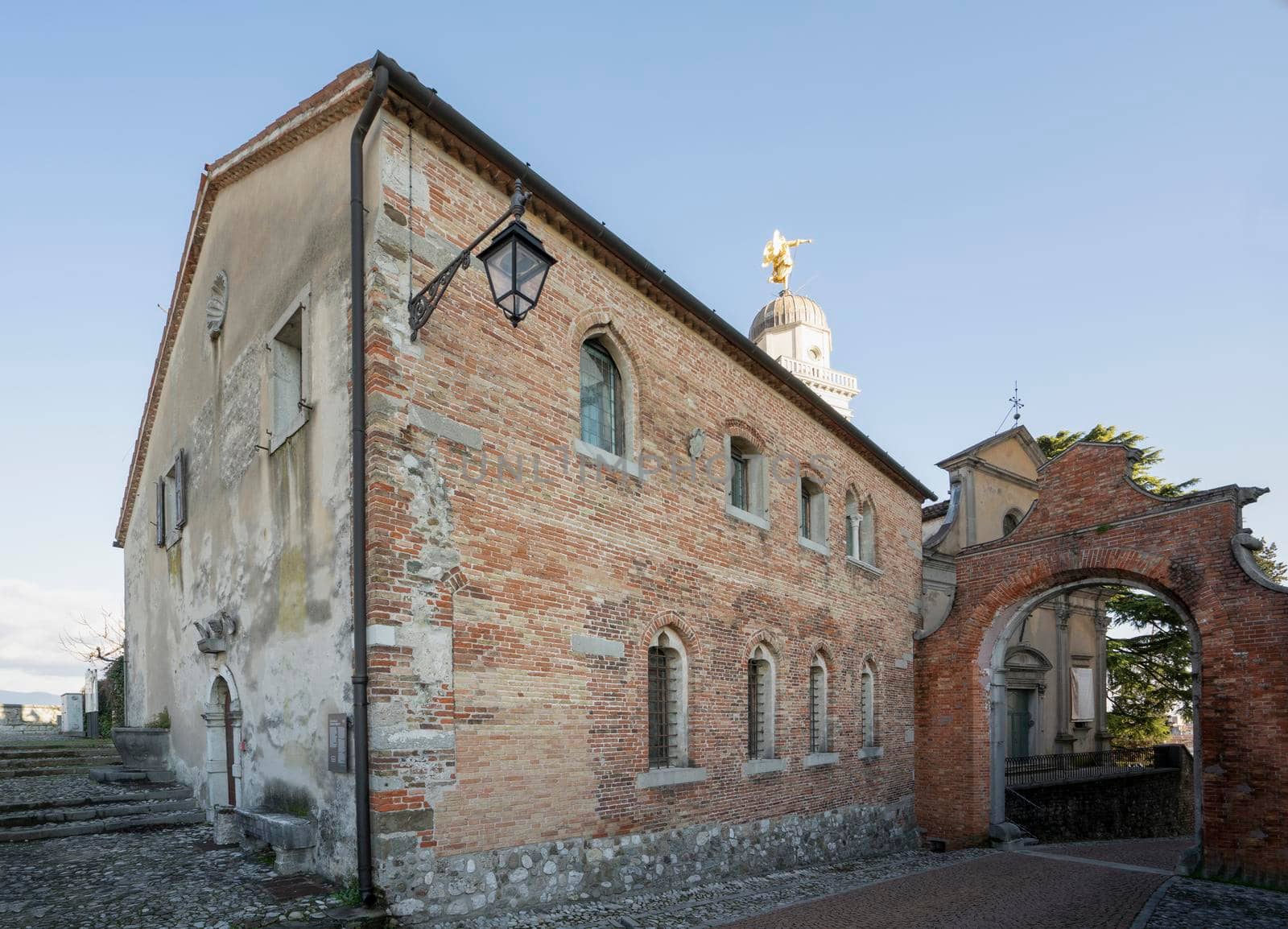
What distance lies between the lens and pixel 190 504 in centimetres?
1262

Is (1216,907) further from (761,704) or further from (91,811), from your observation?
(91,811)

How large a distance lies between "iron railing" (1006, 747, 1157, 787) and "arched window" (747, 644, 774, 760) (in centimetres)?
811

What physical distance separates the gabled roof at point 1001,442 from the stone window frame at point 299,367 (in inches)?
593

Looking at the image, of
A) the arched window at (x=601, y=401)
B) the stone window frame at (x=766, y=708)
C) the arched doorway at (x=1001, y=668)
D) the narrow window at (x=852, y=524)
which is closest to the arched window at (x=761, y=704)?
the stone window frame at (x=766, y=708)

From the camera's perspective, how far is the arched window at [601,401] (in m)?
10.3

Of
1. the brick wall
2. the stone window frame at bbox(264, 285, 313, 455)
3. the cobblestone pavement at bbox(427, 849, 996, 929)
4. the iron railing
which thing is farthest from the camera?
the iron railing

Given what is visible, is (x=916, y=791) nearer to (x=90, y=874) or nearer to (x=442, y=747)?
(x=442, y=747)

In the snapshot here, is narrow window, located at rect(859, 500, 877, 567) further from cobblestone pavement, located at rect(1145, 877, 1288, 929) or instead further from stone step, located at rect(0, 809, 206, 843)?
stone step, located at rect(0, 809, 206, 843)

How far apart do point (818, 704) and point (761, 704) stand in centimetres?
189

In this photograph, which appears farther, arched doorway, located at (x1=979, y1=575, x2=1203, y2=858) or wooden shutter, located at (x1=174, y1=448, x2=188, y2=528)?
arched doorway, located at (x1=979, y1=575, x2=1203, y2=858)

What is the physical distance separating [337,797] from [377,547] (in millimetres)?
2182

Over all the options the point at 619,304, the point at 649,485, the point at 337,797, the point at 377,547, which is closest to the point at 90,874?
the point at 337,797

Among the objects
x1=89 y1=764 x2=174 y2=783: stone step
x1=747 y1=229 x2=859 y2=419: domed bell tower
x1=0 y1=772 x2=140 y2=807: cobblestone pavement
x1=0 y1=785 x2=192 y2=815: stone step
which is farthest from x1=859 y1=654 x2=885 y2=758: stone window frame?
x1=747 y1=229 x2=859 y2=419: domed bell tower

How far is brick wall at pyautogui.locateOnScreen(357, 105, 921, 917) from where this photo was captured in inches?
297
